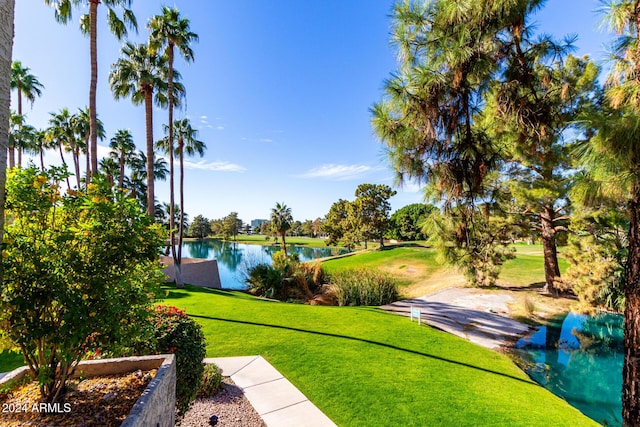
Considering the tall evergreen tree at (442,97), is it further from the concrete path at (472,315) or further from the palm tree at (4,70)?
the concrete path at (472,315)

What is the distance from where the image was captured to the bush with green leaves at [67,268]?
7.06ft

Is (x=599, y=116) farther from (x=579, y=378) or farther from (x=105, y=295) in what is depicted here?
(x=579, y=378)

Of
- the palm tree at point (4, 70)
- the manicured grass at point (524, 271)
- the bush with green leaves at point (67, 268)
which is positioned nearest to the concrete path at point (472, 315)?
the manicured grass at point (524, 271)

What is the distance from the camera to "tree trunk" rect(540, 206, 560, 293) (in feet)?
39.6

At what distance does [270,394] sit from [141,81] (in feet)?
46.2

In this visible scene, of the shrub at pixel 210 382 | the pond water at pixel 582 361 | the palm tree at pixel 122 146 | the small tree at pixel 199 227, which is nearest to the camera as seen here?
the shrub at pixel 210 382

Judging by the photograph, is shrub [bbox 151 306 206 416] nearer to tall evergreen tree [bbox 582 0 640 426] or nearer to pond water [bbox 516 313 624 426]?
tall evergreen tree [bbox 582 0 640 426]

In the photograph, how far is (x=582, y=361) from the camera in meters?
7.65

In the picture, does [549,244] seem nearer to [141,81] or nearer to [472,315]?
[472,315]

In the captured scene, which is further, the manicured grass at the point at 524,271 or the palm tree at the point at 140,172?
the palm tree at the point at 140,172

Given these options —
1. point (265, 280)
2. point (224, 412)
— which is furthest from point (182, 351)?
point (265, 280)

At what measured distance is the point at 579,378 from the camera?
268 inches

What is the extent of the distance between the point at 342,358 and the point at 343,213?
126ft

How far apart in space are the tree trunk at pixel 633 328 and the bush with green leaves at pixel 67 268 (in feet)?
16.3
